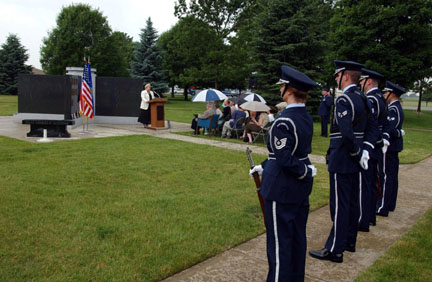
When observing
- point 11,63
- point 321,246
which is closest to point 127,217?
point 321,246

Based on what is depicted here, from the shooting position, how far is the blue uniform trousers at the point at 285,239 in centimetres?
327

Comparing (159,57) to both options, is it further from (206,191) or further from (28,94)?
(206,191)

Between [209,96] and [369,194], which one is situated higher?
[209,96]

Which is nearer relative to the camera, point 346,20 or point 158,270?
point 158,270

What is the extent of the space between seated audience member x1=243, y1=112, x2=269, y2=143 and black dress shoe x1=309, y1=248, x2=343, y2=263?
29.1 ft

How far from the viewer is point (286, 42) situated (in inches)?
979

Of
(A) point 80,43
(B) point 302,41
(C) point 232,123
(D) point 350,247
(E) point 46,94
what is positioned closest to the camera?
(D) point 350,247

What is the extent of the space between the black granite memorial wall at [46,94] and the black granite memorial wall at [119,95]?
62.6 inches

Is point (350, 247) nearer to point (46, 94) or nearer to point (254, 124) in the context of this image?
point (254, 124)

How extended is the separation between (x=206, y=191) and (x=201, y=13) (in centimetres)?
3787

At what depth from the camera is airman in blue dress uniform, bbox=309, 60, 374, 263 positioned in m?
4.34

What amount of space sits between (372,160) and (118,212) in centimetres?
358

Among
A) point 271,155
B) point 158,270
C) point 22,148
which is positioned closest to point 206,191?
point 158,270

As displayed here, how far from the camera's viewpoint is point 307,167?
10.9ft
